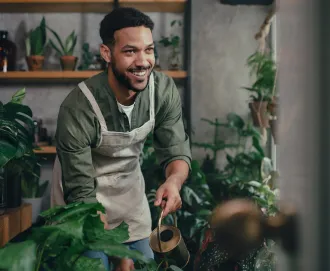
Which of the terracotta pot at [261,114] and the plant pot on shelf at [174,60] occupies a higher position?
the plant pot on shelf at [174,60]

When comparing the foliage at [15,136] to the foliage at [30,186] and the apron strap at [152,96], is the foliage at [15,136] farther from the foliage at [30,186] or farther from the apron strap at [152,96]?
the foliage at [30,186]

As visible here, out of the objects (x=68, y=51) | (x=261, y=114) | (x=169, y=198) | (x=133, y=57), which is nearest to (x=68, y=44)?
(x=68, y=51)

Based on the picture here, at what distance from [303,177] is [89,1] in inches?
105

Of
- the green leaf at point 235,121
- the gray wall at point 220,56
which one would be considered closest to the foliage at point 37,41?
the gray wall at point 220,56

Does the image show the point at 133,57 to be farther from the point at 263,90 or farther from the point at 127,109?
the point at 263,90

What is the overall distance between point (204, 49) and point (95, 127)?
1.54 m

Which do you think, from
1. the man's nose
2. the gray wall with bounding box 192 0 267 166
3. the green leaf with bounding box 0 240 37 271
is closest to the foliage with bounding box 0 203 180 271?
the green leaf with bounding box 0 240 37 271

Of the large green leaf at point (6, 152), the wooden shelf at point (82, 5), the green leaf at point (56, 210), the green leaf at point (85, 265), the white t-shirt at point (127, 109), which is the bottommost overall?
the green leaf at point (85, 265)

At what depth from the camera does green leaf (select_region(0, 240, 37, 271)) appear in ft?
2.39

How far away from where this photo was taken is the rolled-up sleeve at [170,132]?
5.33ft

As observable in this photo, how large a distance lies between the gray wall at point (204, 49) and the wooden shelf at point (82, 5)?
53mm

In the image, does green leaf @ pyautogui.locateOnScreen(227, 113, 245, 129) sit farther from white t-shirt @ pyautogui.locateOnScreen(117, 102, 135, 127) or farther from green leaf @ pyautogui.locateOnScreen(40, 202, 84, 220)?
green leaf @ pyautogui.locateOnScreen(40, 202, 84, 220)

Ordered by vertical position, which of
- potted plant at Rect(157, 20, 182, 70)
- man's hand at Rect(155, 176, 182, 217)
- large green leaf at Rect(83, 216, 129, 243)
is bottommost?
man's hand at Rect(155, 176, 182, 217)

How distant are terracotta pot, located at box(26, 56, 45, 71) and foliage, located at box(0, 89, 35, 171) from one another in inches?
35.7
